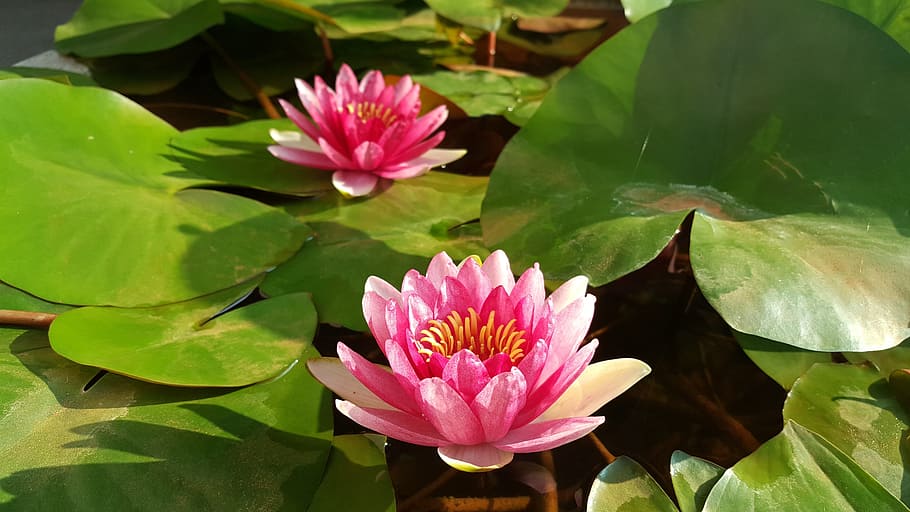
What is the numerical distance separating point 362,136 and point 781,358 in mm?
711

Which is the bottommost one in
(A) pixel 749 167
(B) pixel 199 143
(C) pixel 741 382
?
(C) pixel 741 382

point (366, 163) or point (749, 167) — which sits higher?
point (749, 167)

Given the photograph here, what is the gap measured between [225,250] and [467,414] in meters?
0.52

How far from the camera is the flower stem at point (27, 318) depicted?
2.66 feet

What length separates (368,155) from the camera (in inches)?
43.0

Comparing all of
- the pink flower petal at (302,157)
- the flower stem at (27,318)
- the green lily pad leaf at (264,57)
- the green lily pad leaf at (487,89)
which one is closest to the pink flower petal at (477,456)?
the flower stem at (27,318)

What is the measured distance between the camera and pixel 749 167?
0.88 metres

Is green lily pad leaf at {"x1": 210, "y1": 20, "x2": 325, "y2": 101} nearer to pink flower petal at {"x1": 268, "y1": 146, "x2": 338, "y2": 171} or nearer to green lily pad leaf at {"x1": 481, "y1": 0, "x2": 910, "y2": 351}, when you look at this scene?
pink flower petal at {"x1": 268, "y1": 146, "x2": 338, "y2": 171}

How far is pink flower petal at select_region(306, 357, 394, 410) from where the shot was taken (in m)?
0.66

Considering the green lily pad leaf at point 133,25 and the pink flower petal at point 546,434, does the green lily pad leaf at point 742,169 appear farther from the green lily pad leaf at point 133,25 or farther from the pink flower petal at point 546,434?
the green lily pad leaf at point 133,25

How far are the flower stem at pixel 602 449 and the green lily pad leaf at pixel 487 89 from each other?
790 millimetres

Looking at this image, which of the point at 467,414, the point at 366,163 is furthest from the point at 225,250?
the point at 467,414

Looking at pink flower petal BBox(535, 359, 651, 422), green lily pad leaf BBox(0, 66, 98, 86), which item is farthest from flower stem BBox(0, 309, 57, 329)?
green lily pad leaf BBox(0, 66, 98, 86)

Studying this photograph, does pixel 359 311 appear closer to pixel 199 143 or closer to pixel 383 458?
pixel 383 458
